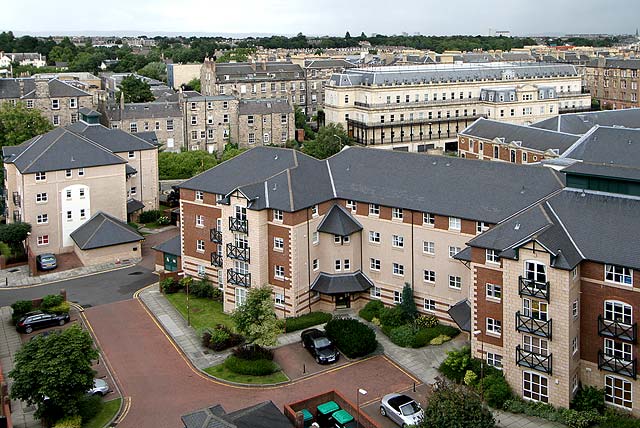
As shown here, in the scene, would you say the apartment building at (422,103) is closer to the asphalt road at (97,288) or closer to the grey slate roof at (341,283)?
the asphalt road at (97,288)

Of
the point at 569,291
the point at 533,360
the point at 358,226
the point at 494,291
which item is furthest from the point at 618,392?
the point at 358,226

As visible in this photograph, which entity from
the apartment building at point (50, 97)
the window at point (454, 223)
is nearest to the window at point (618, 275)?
the window at point (454, 223)

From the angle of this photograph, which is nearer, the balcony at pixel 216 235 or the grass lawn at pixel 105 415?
the grass lawn at pixel 105 415

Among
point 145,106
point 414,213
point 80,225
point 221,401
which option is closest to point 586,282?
point 414,213

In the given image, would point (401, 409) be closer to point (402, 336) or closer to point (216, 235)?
point (402, 336)

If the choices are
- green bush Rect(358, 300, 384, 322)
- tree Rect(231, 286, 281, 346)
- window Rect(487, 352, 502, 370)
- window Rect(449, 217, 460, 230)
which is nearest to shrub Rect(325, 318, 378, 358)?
green bush Rect(358, 300, 384, 322)

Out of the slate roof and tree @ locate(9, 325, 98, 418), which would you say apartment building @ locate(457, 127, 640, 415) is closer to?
the slate roof

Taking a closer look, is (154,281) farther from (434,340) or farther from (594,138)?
(594,138)
